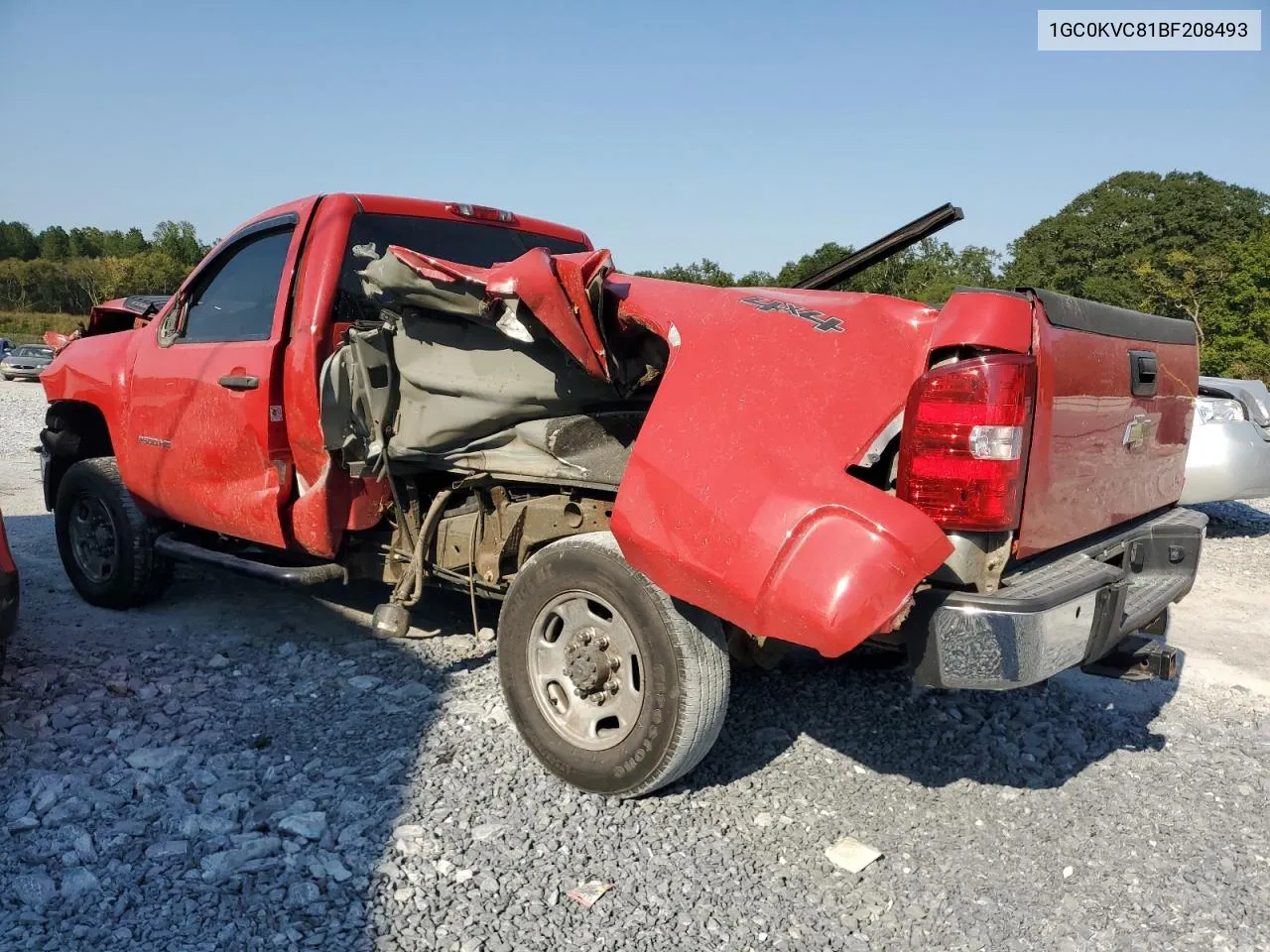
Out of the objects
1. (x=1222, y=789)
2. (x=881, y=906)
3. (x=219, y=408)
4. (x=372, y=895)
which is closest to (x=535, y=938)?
(x=372, y=895)

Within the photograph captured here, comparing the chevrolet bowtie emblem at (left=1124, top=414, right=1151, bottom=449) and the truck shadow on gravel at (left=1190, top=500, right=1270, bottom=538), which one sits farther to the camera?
the truck shadow on gravel at (left=1190, top=500, right=1270, bottom=538)

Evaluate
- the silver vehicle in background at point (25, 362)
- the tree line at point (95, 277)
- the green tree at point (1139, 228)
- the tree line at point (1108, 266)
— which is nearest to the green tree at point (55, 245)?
the tree line at point (1108, 266)

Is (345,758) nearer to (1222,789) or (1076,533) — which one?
(1076,533)

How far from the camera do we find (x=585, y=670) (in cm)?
312

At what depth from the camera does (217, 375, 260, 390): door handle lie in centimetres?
409

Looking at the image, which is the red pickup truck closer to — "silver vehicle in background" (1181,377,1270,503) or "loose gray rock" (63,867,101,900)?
"loose gray rock" (63,867,101,900)

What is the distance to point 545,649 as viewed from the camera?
330 cm

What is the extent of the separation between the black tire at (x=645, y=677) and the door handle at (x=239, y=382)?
67.3 inches

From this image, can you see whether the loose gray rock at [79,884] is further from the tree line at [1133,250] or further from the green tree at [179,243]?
the green tree at [179,243]

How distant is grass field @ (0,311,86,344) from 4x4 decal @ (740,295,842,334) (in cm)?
5177

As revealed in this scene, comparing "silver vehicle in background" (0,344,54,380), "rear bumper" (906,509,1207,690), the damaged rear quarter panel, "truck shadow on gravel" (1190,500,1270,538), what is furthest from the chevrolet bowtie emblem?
"silver vehicle in background" (0,344,54,380)

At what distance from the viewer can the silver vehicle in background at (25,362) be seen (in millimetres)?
27344

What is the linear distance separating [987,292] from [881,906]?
69.6 inches

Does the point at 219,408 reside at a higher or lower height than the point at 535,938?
higher
